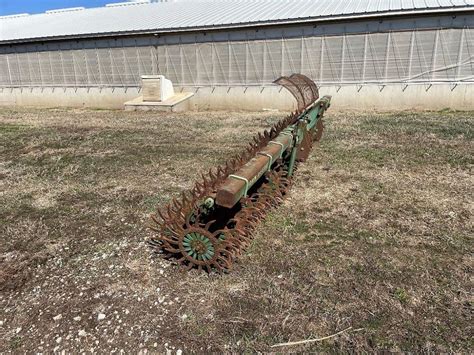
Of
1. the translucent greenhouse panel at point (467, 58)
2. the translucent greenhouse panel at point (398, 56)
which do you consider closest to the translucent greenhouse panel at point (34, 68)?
the translucent greenhouse panel at point (398, 56)

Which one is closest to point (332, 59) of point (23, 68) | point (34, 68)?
point (34, 68)

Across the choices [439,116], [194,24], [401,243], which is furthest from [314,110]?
[194,24]

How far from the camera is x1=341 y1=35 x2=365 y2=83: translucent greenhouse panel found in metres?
13.5

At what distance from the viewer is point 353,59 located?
13.7 meters

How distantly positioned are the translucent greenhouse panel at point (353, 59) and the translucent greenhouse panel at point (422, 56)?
175 cm

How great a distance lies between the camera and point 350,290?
3576 mm

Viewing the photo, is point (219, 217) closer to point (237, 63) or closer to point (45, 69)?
point (237, 63)

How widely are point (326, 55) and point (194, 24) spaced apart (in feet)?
18.3

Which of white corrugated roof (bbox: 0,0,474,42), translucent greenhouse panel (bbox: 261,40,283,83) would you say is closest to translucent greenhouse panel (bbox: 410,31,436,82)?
white corrugated roof (bbox: 0,0,474,42)

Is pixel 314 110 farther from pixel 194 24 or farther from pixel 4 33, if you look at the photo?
pixel 4 33

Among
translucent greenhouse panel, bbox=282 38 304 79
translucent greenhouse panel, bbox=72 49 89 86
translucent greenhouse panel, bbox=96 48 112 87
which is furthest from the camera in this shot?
translucent greenhouse panel, bbox=72 49 89 86

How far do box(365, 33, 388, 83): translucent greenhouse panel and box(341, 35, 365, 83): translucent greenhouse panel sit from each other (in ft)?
0.69

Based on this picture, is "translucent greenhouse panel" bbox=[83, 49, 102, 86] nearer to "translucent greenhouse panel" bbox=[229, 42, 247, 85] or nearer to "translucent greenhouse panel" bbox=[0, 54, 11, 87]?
"translucent greenhouse panel" bbox=[0, 54, 11, 87]

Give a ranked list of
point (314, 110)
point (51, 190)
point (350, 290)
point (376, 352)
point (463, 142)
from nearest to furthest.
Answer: point (376, 352) → point (350, 290) → point (51, 190) → point (314, 110) → point (463, 142)
